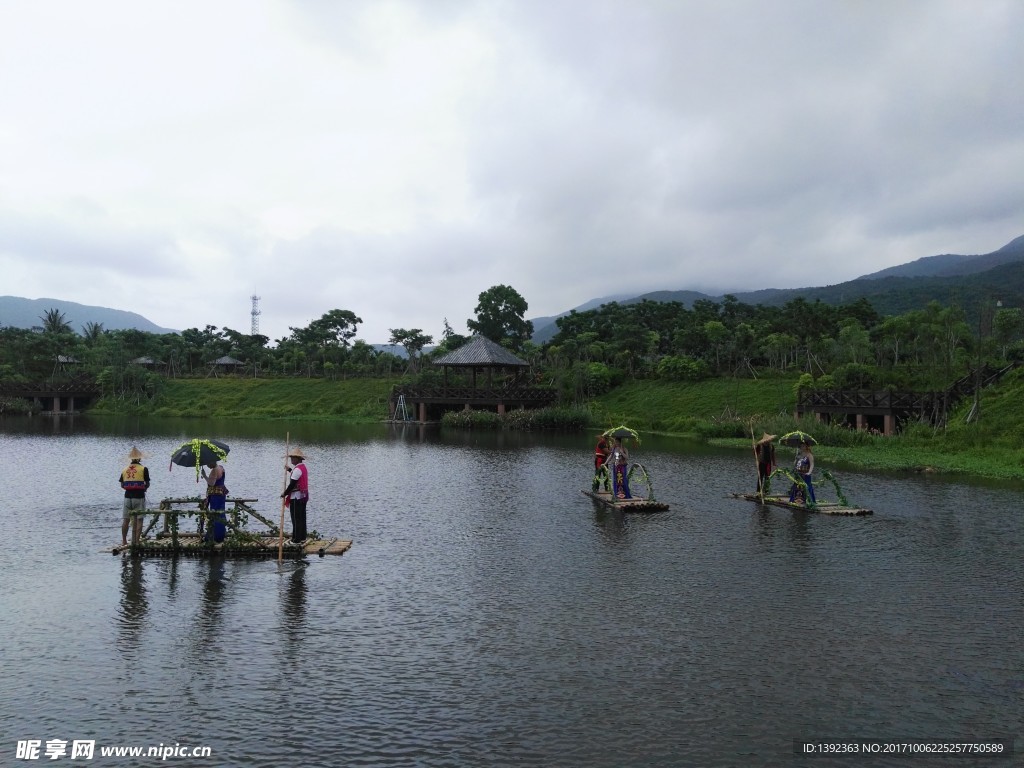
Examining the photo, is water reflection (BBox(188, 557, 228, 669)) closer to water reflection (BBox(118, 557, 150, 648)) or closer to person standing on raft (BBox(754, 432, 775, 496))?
water reflection (BBox(118, 557, 150, 648))

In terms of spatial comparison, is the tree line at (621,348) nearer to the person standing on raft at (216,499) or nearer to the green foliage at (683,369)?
the green foliage at (683,369)

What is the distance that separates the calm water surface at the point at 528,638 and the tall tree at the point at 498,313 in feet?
243

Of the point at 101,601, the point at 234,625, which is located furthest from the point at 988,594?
the point at 101,601

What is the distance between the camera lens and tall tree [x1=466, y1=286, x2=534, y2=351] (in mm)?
95812

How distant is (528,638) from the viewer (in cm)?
1142

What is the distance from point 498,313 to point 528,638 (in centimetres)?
8568

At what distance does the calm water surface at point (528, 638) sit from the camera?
8492 millimetres

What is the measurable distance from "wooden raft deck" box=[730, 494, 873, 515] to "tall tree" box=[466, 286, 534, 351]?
72.1 m

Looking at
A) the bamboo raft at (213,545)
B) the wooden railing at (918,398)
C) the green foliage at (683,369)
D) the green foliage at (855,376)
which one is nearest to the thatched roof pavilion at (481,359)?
the green foliage at (683,369)

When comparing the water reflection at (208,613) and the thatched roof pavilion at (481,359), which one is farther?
the thatched roof pavilion at (481,359)

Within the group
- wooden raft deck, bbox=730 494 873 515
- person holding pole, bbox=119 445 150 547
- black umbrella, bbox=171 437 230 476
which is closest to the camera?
person holding pole, bbox=119 445 150 547

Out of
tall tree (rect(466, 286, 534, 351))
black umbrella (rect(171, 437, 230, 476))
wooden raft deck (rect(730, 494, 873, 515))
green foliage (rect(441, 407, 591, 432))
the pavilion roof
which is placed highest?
tall tree (rect(466, 286, 534, 351))

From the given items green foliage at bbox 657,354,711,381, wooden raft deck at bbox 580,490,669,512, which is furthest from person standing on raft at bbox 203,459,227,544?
green foliage at bbox 657,354,711,381

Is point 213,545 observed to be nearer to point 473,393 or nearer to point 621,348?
point 473,393
